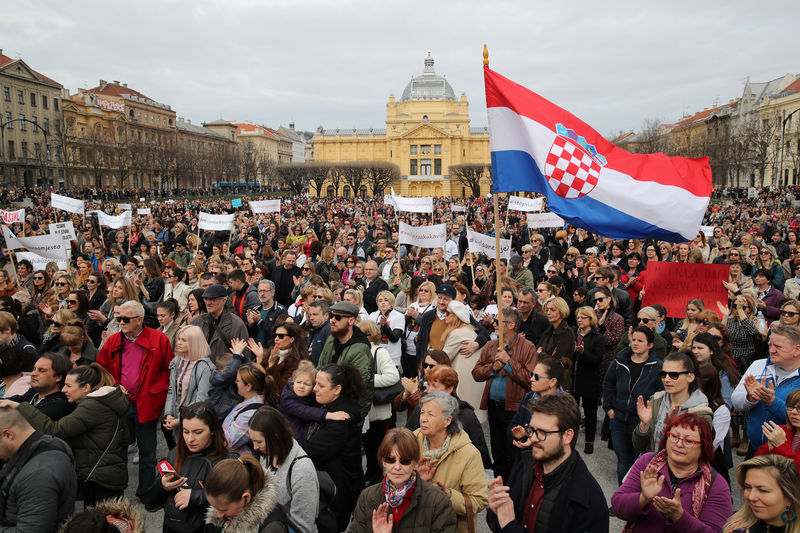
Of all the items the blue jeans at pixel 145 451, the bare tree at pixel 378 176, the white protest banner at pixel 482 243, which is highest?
the bare tree at pixel 378 176

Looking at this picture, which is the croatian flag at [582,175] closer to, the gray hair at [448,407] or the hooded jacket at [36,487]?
the gray hair at [448,407]

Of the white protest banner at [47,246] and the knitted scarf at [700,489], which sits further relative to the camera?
the white protest banner at [47,246]

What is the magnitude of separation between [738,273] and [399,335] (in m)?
5.72

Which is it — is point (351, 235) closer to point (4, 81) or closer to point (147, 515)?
point (147, 515)

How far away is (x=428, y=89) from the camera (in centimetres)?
10544

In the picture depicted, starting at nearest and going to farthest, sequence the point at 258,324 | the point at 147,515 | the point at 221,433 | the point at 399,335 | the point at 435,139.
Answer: the point at 221,433
the point at 147,515
the point at 399,335
the point at 258,324
the point at 435,139

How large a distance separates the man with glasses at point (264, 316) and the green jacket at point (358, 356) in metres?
1.88

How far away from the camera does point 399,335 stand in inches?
245

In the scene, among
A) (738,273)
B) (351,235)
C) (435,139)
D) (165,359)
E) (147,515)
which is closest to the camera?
(147,515)

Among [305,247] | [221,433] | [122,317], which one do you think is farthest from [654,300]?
[305,247]

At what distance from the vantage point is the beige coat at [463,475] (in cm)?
327

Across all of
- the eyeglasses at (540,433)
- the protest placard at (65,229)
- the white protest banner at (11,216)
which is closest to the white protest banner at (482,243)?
the eyeglasses at (540,433)

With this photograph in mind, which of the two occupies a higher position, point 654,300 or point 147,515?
point 654,300

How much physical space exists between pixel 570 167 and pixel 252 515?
402 centimetres
